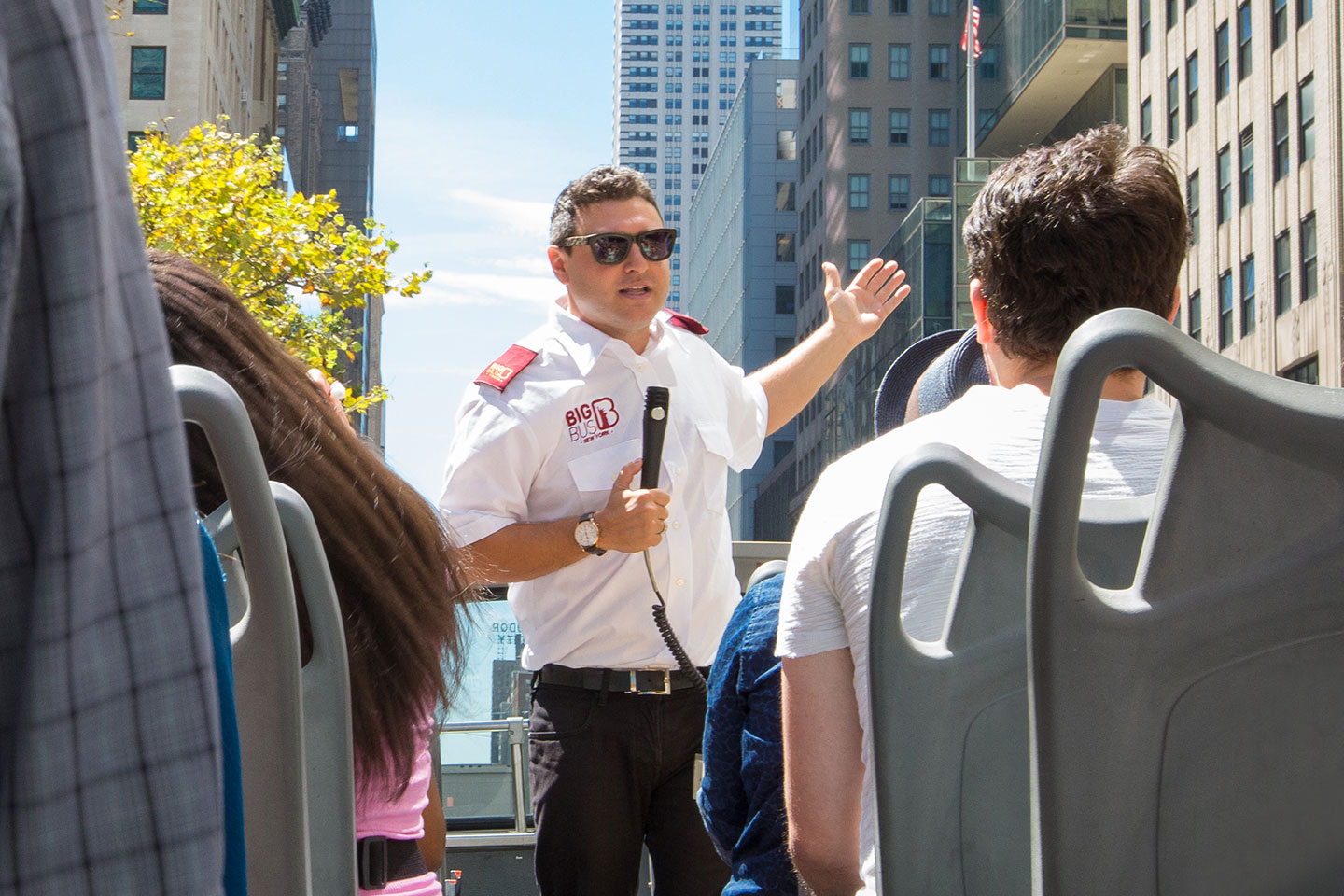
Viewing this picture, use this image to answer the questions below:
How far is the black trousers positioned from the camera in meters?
3.75

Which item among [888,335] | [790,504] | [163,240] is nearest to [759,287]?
[790,504]

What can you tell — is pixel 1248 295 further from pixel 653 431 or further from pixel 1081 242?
pixel 1081 242

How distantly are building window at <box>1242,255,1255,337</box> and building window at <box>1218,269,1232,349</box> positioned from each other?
0.92 m

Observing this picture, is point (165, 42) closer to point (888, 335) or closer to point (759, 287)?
point (888, 335)

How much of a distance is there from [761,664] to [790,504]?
280 ft

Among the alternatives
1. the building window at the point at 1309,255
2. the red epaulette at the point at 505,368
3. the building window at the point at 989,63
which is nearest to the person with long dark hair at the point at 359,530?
the red epaulette at the point at 505,368

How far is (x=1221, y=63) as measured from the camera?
125 ft

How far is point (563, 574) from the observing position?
Answer: 3971 mm

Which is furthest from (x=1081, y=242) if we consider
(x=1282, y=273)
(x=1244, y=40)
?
(x=1244, y=40)

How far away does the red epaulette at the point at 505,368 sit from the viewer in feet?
13.2

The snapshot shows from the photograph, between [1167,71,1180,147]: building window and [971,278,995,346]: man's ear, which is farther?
[1167,71,1180,147]: building window

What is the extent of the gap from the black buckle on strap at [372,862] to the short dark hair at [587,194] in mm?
2271

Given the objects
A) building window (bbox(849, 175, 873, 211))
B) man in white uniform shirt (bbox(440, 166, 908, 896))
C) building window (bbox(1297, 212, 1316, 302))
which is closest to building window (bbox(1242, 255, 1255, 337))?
building window (bbox(1297, 212, 1316, 302))

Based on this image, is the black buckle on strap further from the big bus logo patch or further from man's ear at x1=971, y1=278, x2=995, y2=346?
the big bus logo patch
